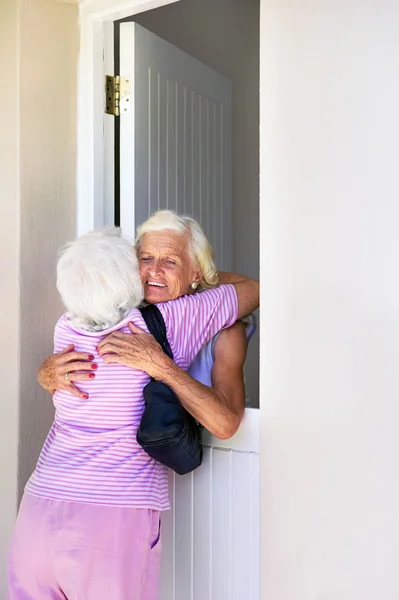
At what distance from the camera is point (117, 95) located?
105 inches

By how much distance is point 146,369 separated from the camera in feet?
6.39

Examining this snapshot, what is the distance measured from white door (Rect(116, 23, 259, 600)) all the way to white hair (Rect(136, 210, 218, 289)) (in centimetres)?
43

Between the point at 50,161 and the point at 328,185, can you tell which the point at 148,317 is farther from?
the point at 50,161

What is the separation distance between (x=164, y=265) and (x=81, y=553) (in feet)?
2.66

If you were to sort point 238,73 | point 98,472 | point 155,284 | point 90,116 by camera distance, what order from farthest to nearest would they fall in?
point 238,73 < point 90,116 < point 155,284 < point 98,472

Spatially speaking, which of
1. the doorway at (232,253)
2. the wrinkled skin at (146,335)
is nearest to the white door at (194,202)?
the doorway at (232,253)

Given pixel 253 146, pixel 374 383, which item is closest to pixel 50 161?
pixel 374 383

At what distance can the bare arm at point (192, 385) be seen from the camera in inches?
76.5

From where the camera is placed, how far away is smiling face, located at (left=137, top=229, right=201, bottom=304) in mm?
2146

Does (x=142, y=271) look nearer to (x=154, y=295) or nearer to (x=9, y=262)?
(x=154, y=295)

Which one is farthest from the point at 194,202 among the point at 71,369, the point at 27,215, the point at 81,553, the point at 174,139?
the point at 81,553

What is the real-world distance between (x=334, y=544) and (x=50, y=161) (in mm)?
1529

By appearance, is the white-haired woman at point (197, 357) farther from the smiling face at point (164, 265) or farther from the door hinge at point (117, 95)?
the door hinge at point (117, 95)

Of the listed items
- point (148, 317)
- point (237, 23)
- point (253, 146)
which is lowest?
point (148, 317)
